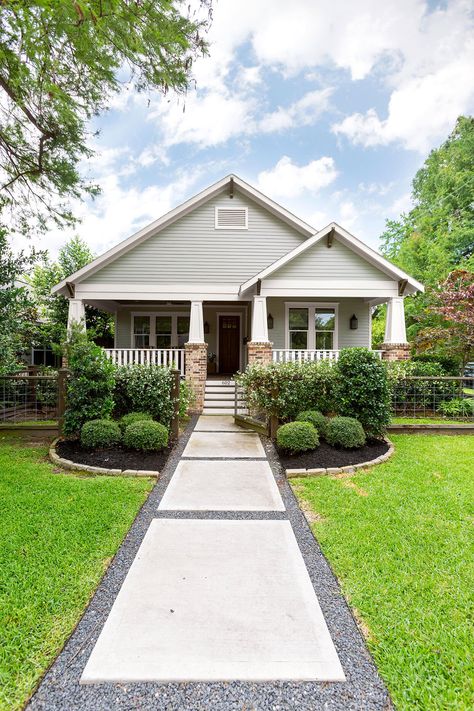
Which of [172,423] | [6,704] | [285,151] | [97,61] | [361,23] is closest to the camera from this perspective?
[6,704]

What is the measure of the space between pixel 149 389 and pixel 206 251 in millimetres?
6317

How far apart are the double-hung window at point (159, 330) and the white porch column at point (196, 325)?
284cm

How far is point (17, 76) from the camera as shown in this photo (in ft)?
19.9

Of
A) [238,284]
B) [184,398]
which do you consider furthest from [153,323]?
[184,398]

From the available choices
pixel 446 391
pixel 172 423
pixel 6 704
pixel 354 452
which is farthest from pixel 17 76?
pixel 446 391

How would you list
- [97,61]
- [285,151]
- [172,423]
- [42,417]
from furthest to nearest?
[285,151] → [42,417] → [172,423] → [97,61]

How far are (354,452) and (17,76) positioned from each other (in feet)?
28.7

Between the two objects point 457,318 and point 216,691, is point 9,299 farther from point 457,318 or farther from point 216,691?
point 457,318

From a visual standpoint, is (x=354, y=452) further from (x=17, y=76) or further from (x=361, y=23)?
(x=361, y=23)

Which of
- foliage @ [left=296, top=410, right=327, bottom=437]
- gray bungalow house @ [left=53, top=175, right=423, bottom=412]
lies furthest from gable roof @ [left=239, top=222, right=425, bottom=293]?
foliage @ [left=296, top=410, right=327, bottom=437]

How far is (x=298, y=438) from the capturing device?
6027 mm

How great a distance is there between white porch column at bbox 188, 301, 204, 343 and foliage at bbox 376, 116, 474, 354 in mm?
13487

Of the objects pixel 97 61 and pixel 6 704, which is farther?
pixel 97 61

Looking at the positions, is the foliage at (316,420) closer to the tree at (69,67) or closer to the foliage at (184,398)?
the foliage at (184,398)
